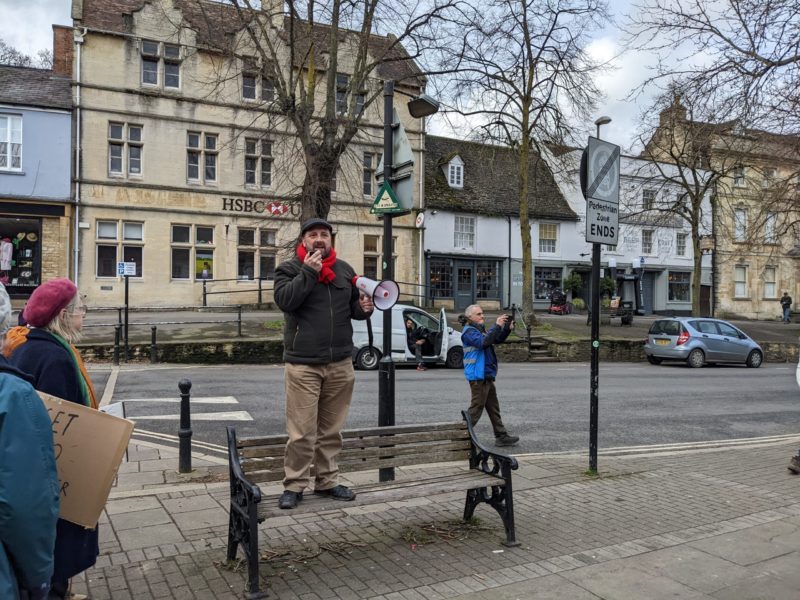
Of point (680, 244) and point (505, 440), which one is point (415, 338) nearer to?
point (505, 440)

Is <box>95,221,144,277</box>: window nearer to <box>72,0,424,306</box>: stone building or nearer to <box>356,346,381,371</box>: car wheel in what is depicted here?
<box>72,0,424,306</box>: stone building

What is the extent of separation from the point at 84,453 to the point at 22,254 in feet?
86.5

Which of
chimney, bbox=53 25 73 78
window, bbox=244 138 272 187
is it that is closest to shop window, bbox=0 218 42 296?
chimney, bbox=53 25 73 78

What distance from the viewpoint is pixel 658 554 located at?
471cm

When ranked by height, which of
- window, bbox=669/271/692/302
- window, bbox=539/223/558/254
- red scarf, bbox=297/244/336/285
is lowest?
red scarf, bbox=297/244/336/285

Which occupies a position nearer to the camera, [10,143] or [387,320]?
[387,320]

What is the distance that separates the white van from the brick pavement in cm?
1003

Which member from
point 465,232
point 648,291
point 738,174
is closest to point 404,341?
point 465,232

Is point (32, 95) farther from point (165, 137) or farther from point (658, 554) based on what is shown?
point (658, 554)

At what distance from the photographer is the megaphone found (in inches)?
180

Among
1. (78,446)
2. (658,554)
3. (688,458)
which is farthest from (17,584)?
(688,458)

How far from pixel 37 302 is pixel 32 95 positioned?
27275mm

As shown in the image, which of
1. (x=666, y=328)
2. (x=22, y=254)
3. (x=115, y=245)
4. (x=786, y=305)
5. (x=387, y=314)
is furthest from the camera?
(x=786, y=305)

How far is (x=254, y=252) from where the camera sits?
30047 mm
